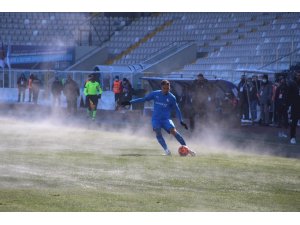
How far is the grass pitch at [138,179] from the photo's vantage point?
1349 cm

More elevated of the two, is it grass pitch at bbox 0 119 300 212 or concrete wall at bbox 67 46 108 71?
concrete wall at bbox 67 46 108 71

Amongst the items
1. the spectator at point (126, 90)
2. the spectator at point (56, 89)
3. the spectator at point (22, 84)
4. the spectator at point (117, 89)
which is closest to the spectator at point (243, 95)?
the spectator at point (126, 90)

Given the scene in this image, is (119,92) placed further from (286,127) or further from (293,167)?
(293,167)

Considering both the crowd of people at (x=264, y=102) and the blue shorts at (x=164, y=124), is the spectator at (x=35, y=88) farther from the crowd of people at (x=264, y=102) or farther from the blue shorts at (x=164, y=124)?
the blue shorts at (x=164, y=124)

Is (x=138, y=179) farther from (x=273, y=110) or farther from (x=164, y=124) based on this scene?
(x=273, y=110)

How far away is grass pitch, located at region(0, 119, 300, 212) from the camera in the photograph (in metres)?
13.5

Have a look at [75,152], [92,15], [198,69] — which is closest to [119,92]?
[198,69]

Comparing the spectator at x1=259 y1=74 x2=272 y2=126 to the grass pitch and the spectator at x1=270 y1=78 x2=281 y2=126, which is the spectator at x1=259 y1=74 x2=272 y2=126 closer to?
the spectator at x1=270 y1=78 x2=281 y2=126

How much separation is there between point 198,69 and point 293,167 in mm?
23470

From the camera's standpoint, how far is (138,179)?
16016 mm

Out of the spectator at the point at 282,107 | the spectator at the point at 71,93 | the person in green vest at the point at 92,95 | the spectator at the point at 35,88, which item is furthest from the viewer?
the spectator at the point at 35,88

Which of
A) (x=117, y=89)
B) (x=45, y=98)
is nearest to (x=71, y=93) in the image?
(x=117, y=89)

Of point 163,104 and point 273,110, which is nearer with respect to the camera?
point 163,104

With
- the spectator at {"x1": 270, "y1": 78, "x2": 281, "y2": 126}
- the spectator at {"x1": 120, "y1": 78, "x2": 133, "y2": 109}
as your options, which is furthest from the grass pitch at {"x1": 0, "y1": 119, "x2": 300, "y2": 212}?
the spectator at {"x1": 120, "y1": 78, "x2": 133, "y2": 109}
